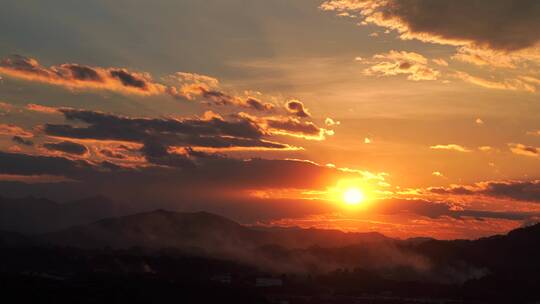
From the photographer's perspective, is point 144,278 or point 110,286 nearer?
point 110,286

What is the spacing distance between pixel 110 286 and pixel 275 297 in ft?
156

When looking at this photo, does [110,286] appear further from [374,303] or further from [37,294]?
[374,303]

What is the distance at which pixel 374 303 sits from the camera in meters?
191

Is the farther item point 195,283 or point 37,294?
point 195,283

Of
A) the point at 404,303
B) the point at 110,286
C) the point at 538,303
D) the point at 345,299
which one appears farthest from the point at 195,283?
the point at 538,303

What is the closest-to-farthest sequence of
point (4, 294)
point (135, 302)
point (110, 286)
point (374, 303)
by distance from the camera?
point (4, 294)
point (135, 302)
point (110, 286)
point (374, 303)

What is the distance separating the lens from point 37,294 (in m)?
149

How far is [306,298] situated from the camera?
19912 cm

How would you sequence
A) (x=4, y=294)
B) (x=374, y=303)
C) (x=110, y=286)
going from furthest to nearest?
→ (x=374, y=303) → (x=110, y=286) → (x=4, y=294)

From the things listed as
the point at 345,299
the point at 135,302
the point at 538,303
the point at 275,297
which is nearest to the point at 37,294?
the point at 135,302

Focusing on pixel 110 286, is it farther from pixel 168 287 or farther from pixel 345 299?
pixel 345 299

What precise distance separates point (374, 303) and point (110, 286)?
7137cm

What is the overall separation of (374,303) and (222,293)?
42953 mm

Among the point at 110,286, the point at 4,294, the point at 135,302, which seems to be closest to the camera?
the point at 4,294
